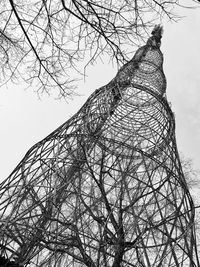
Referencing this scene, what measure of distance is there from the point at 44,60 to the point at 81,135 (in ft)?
3.37

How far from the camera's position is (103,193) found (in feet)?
12.2

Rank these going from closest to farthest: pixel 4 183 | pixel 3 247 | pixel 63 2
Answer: pixel 3 247 < pixel 63 2 < pixel 4 183

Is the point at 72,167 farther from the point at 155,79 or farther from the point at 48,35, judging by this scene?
the point at 155,79

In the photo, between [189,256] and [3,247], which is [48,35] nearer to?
[3,247]

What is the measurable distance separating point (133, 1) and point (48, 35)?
101cm

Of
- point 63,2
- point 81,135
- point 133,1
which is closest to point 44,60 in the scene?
point 63,2

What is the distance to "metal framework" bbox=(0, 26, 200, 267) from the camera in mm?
3258

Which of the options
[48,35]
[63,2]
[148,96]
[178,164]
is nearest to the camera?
[63,2]

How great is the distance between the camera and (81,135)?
13.0ft

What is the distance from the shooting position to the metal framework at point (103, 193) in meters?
3.26

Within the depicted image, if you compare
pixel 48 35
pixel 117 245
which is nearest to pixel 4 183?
pixel 117 245

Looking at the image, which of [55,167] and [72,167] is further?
[72,167]

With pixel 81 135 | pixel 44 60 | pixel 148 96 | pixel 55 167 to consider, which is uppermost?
pixel 148 96

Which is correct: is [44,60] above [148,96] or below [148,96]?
below
